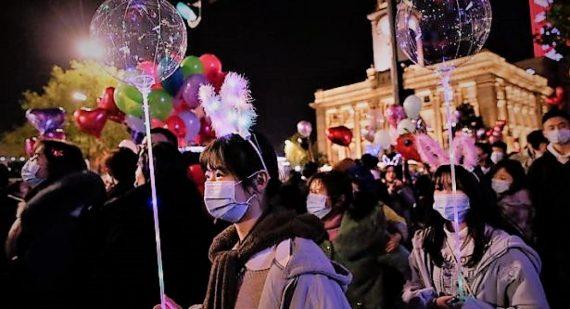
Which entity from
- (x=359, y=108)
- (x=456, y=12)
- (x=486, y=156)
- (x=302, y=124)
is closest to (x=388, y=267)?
(x=456, y=12)

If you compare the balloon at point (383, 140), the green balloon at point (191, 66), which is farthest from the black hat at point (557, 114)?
the balloon at point (383, 140)

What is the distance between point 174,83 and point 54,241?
418 centimetres

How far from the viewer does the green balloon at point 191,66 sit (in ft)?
26.2

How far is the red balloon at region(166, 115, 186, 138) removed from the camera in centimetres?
808

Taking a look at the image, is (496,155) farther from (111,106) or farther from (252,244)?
(252,244)

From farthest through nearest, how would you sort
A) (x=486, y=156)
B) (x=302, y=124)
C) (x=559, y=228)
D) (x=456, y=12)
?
(x=302, y=124) → (x=486, y=156) → (x=559, y=228) → (x=456, y=12)

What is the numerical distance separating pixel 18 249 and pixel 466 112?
2128 cm

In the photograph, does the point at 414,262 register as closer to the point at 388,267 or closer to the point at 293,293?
the point at 388,267

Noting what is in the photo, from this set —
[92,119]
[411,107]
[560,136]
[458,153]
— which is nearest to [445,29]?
[458,153]

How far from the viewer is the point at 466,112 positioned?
75.2 feet

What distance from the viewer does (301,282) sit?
5.88 ft

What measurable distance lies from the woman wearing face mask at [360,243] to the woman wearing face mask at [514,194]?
3.22 feet

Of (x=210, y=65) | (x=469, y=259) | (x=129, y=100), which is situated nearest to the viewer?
(x=469, y=259)

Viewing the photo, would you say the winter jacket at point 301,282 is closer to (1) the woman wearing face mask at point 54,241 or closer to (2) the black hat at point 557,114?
(1) the woman wearing face mask at point 54,241
